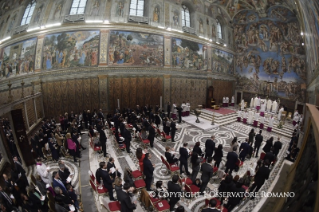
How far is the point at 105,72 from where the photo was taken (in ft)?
45.2

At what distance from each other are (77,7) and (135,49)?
18.7 ft

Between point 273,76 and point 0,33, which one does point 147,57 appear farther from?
point 273,76

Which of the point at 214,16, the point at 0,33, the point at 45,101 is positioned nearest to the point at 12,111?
the point at 45,101

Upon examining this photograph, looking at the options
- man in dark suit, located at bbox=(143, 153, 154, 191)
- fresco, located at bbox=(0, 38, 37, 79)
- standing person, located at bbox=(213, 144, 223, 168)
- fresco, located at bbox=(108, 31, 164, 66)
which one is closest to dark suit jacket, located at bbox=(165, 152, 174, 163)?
man in dark suit, located at bbox=(143, 153, 154, 191)

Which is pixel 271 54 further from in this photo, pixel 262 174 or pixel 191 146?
pixel 262 174

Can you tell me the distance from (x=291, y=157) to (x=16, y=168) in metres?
11.9

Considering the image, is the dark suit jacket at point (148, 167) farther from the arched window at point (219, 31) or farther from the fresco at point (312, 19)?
the arched window at point (219, 31)

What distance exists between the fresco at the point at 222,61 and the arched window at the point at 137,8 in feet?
32.0

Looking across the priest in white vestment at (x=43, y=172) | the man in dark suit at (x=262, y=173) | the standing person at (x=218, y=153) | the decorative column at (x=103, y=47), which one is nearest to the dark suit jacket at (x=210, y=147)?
the standing person at (x=218, y=153)

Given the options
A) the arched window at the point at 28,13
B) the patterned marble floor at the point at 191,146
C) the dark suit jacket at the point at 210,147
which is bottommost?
the patterned marble floor at the point at 191,146

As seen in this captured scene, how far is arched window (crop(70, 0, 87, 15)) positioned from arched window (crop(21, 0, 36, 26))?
295 cm

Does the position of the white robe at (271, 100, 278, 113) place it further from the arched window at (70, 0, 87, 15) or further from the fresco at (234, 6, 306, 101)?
the arched window at (70, 0, 87, 15)

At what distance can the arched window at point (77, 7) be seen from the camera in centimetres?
1308

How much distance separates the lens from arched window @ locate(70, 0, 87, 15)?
13.1m
